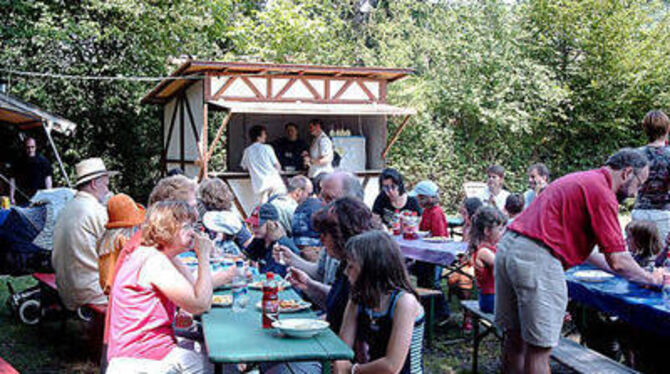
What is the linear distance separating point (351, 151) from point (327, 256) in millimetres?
9684

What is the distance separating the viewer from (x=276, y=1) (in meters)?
19.2

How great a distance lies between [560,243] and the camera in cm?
386

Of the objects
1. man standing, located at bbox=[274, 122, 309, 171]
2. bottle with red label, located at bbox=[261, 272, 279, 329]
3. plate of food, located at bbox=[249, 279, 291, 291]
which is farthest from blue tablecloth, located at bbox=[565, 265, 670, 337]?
man standing, located at bbox=[274, 122, 309, 171]

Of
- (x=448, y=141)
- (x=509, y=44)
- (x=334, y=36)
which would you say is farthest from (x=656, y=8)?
(x=334, y=36)

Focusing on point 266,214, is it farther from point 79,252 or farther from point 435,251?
point 435,251

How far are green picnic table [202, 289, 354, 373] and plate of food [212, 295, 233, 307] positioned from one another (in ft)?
0.95

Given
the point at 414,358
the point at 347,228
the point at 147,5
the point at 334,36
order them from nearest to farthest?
the point at 414,358
the point at 347,228
the point at 147,5
the point at 334,36

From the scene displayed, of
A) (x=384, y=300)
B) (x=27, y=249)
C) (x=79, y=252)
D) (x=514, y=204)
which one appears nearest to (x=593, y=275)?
(x=514, y=204)

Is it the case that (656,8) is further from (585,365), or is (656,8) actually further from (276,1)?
(585,365)

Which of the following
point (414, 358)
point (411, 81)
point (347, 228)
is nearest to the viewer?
point (414, 358)

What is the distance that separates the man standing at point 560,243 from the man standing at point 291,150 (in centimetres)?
1004

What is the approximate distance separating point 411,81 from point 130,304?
51.1ft

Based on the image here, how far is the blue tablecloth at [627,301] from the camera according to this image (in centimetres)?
382

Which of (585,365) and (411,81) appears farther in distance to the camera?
(411,81)
